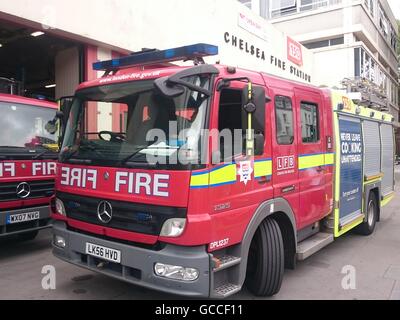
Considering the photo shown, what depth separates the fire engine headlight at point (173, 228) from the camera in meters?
3.50

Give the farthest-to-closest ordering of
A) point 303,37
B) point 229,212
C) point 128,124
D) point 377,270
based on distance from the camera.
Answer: point 303,37
point 377,270
point 128,124
point 229,212

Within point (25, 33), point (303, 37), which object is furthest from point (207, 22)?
point (303, 37)

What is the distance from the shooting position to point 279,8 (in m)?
25.5

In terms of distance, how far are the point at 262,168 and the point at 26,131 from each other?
387 centimetres

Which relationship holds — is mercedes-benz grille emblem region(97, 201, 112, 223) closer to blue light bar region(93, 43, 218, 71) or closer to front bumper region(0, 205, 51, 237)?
blue light bar region(93, 43, 218, 71)

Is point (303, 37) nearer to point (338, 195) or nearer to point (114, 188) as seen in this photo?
point (338, 195)

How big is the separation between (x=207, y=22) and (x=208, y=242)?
412 inches

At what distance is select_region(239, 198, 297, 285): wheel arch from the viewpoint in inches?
155

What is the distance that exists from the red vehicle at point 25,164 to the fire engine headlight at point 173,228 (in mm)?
3101

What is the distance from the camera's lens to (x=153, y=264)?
3.57 m

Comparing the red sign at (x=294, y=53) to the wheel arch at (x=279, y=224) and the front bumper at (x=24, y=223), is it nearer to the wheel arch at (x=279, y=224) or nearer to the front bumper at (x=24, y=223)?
the front bumper at (x=24, y=223)

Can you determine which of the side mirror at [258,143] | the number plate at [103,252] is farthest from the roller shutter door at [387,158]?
the number plate at [103,252]

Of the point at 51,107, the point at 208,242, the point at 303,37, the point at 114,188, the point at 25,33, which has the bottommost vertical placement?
the point at 208,242

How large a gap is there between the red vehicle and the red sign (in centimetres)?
1435
